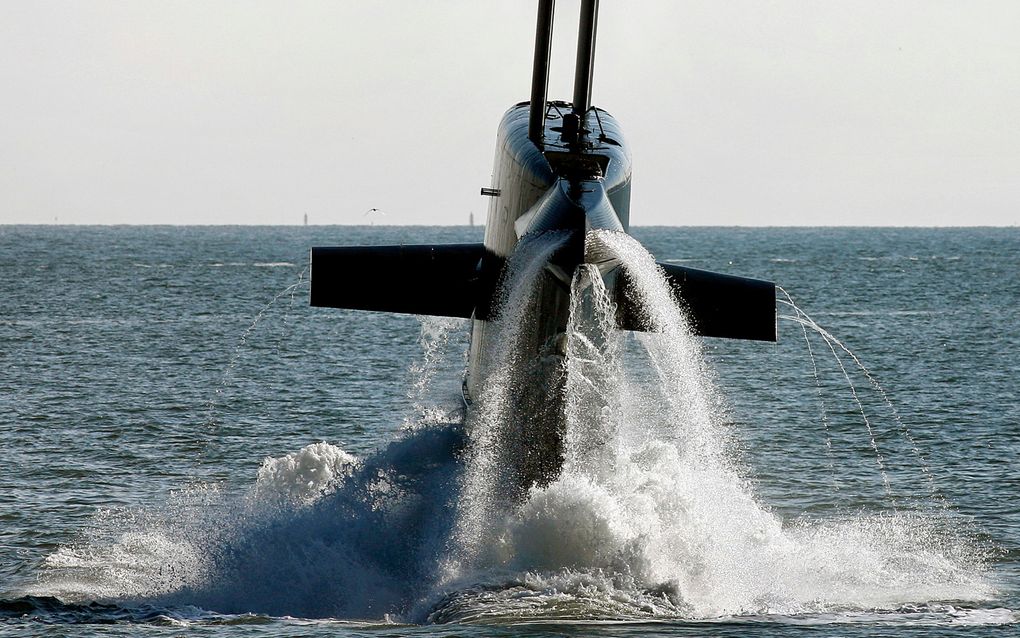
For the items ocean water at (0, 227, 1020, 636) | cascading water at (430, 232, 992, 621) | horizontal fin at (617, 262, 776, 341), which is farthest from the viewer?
horizontal fin at (617, 262, 776, 341)

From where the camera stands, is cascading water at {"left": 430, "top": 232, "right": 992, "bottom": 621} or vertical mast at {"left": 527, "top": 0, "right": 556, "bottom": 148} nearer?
cascading water at {"left": 430, "top": 232, "right": 992, "bottom": 621}

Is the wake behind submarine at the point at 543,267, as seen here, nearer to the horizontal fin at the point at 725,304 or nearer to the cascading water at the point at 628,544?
the horizontal fin at the point at 725,304

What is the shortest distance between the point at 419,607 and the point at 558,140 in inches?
264

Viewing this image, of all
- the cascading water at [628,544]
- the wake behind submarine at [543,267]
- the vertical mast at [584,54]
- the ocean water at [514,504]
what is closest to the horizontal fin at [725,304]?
the wake behind submarine at [543,267]

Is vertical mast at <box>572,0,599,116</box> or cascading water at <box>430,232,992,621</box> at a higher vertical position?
vertical mast at <box>572,0,599,116</box>

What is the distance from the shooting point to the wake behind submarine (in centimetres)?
1691

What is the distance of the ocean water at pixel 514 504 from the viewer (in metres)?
17.3

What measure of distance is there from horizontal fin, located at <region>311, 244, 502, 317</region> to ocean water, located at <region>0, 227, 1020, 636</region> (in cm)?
185

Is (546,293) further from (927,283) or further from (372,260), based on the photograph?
(927,283)

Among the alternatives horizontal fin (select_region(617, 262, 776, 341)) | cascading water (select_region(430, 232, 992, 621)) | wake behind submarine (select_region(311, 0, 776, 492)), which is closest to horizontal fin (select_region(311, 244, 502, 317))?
wake behind submarine (select_region(311, 0, 776, 492))

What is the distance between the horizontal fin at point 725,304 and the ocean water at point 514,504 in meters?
0.60

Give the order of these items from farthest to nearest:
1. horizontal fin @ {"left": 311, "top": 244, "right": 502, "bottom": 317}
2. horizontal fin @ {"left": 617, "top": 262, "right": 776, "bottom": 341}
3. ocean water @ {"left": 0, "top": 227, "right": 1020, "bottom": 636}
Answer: horizontal fin @ {"left": 311, "top": 244, "right": 502, "bottom": 317} < horizontal fin @ {"left": 617, "top": 262, "right": 776, "bottom": 341} < ocean water @ {"left": 0, "top": 227, "right": 1020, "bottom": 636}

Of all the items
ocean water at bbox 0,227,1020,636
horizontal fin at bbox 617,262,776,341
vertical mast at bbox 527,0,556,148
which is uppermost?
vertical mast at bbox 527,0,556,148

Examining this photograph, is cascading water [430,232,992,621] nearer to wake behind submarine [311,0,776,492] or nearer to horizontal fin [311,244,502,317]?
wake behind submarine [311,0,776,492]
